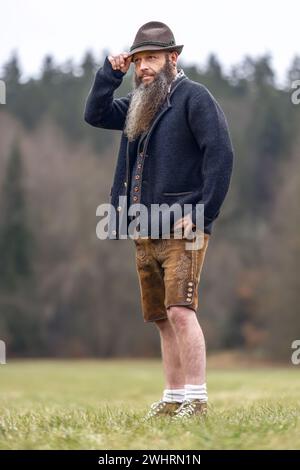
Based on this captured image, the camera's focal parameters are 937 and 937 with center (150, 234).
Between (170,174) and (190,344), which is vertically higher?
(170,174)

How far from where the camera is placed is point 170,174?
6.15 m

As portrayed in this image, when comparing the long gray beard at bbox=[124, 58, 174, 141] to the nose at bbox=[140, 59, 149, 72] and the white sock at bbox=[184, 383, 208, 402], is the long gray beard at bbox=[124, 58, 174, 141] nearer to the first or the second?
the nose at bbox=[140, 59, 149, 72]

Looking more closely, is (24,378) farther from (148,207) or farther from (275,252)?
(148,207)

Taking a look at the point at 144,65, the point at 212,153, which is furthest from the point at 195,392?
the point at 144,65

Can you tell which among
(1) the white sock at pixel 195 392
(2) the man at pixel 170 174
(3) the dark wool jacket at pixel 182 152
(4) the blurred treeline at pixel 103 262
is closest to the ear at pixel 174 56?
(2) the man at pixel 170 174

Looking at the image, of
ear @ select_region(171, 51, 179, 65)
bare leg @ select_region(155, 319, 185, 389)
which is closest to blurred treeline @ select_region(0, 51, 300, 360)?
bare leg @ select_region(155, 319, 185, 389)

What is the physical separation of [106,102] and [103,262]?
4560cm

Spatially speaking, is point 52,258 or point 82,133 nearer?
point 52,258

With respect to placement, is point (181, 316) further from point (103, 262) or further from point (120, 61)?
point (103, 262)

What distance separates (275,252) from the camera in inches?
1892

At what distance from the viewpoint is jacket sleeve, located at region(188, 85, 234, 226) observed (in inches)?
233

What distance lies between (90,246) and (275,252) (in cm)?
1034
